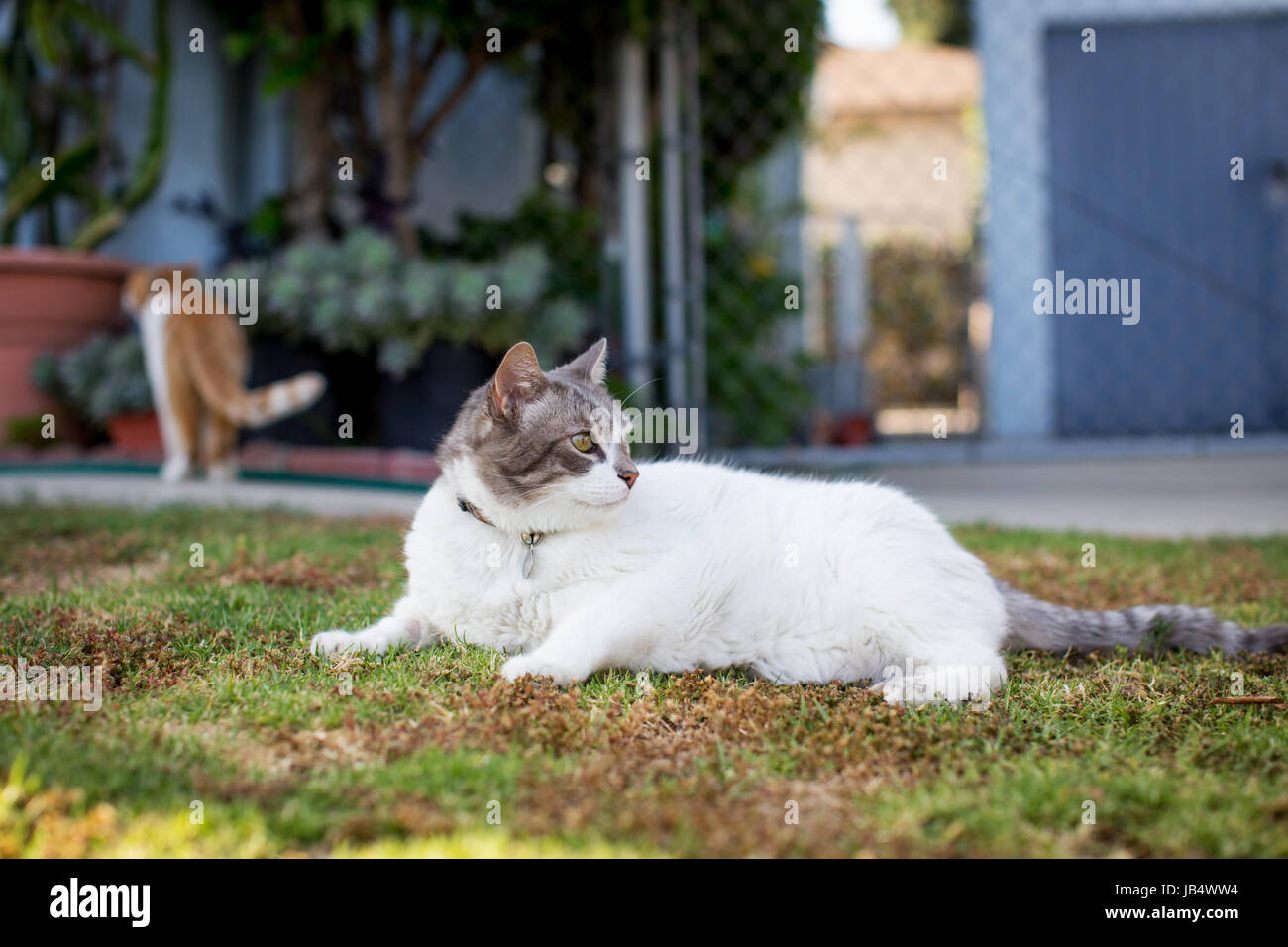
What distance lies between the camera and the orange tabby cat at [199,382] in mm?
4922

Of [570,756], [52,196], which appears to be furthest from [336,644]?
[52,196]

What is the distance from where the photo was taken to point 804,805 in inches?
62.9

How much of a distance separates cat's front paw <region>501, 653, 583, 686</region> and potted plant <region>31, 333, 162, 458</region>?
4616 millimetres

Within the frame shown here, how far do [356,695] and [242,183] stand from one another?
750cm

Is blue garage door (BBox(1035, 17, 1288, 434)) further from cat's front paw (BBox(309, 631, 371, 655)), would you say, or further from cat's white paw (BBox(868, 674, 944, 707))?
cat's front paw (BBox(309, 631, 371, 655))

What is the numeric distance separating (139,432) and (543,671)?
500 centimetres

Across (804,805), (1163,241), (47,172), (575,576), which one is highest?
(47,172)

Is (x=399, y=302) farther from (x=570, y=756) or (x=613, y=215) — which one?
(x=570, y=756)

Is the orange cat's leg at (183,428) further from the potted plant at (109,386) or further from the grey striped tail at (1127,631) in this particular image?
the grey striped tail at (1127,631)

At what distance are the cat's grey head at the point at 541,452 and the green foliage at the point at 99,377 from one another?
14.3ft

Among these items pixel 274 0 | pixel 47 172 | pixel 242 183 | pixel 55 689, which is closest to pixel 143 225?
pixel 242 183

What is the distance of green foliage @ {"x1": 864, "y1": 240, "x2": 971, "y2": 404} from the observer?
878 centimetres

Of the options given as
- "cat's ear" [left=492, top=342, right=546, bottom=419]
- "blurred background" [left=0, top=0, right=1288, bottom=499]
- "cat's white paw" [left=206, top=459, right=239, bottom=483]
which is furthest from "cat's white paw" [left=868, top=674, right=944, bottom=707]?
"cat's white paw" [left=206, top=459, right=239, bottom=483]

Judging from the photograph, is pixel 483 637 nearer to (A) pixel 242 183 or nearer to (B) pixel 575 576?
(B) pixel 575 576
